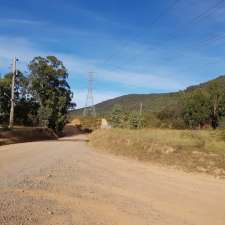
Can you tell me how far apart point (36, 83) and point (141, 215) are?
51.5m

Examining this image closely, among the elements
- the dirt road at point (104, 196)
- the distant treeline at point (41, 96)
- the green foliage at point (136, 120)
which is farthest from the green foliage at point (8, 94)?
the dirt road at point (104, 196)

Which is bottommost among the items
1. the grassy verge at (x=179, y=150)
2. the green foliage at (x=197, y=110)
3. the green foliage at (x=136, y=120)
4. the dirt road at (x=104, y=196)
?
the dirt road at (x=104, y=196)

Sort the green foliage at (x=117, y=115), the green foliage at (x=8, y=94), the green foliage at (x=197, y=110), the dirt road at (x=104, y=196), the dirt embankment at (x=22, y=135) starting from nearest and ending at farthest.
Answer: the dirt road at (x=104, y=196) < the dirt embankment at (x=22, y=135) < the green foliage at (x=8, y=94) < the green foliage at (x=197, y=110) < the green foliage at (x=117, y=115)

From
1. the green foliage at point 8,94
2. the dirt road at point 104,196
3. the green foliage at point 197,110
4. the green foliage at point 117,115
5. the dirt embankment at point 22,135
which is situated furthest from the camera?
the green foliage at point 117,115

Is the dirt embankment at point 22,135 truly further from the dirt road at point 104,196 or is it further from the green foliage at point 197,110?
the green foliage at point 197,110

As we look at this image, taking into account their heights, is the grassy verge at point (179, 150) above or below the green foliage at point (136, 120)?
below

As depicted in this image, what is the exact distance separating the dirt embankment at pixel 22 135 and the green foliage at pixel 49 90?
6.33 m

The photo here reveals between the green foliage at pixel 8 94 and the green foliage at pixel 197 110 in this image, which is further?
the green foliage at pixel 197 110

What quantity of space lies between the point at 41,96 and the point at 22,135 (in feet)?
68.3

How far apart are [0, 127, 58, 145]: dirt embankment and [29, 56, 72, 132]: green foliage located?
633 cm

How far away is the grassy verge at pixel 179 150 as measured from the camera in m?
15.8

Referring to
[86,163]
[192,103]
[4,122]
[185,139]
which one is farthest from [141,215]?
[192,103]

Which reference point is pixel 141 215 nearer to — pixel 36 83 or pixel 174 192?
pixel 174 192

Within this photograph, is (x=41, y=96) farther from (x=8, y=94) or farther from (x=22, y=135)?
(x=22, y=135)
